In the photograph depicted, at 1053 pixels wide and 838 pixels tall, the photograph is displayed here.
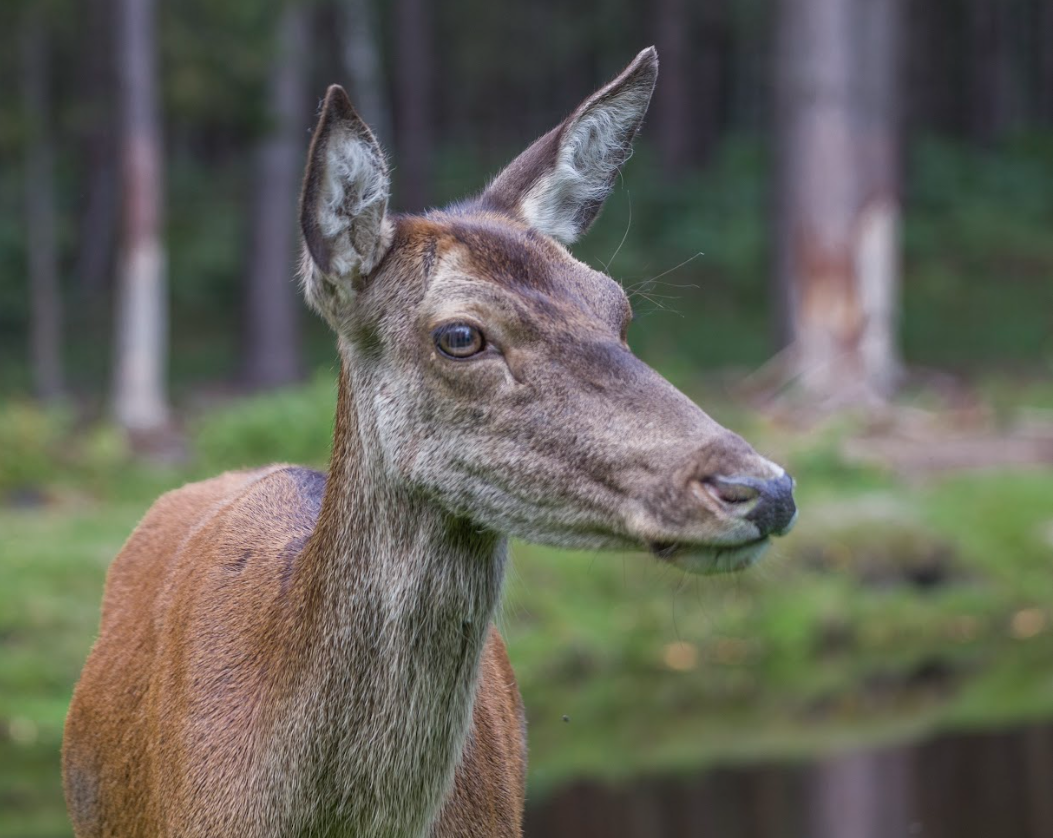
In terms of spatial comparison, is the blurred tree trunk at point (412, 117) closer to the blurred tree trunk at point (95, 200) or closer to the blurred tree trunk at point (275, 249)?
the blurred tree trunk at point (95, 200)

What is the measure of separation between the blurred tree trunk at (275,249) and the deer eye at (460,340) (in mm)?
17906

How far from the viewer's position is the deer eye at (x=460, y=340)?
3895 millimetres

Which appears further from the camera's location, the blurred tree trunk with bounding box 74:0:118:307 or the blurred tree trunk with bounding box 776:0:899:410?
the blurred tree trunk with bounding box 74:0:118:307

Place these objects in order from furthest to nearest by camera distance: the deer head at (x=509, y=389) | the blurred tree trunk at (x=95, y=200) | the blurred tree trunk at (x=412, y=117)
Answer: the blurred tree trunk at (x=412, y=117)
the blurred tree trunk at (x=95, y=200)
the deer head at (x=509, y=389)

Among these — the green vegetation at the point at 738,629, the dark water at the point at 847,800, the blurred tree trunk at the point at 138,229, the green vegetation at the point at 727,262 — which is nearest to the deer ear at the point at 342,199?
the dark water at the point at 847,800

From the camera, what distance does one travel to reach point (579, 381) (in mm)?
3773

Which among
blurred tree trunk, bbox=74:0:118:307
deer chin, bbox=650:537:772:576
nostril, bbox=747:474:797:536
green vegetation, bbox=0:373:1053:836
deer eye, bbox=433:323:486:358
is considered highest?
blurred tree trunk, bbox=74:0:118:307

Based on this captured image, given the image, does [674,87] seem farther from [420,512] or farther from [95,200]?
[420,512]

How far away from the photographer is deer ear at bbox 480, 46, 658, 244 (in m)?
4.52

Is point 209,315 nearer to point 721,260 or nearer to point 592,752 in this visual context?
point 721,260

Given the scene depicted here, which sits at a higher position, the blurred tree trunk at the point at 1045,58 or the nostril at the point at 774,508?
the blurred tree trunk at the point at 1045,58

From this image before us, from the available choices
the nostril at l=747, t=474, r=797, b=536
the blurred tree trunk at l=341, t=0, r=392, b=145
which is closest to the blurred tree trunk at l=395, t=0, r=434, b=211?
the blurred tree trunk at l=341, t=0, r=392, b=145

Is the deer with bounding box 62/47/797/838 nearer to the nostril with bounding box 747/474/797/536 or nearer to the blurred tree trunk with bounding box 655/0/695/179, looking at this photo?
the nostril with bounding box 747/474/797/536

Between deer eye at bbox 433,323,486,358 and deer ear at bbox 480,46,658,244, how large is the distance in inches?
28.0
